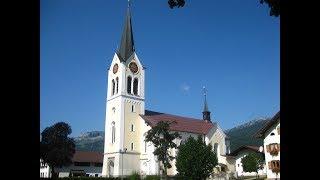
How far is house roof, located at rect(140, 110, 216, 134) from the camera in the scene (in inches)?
2966

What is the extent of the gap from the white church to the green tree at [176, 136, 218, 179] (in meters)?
18.7

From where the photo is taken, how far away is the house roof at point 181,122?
2966 inches

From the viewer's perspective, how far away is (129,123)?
73.0 m

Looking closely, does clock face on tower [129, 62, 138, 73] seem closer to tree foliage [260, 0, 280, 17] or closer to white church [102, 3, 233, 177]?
white church [102, 3, 233, 177]

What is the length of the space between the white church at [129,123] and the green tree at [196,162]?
1865 cm

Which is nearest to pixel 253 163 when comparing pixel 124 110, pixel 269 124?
pixel 269 124

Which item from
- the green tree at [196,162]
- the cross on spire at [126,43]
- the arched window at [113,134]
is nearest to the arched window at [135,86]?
the cross on spire at [126,43]

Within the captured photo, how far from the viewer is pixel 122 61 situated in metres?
75.6

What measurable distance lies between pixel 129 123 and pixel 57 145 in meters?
13.2

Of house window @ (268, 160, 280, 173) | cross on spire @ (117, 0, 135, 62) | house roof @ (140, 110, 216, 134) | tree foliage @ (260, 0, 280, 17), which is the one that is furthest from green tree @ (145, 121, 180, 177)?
tree foliage @ (260, 0, 280, 17)
